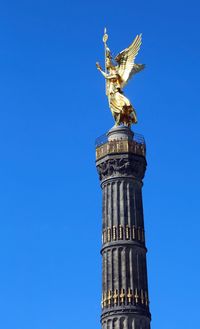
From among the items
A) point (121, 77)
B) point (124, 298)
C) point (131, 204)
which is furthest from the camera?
point (121, 77)

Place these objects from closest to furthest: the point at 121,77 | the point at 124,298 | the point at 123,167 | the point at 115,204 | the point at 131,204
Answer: the point at 124,298, the point at 115,204, the point at 131,204, the point at 123,167, the point at 121,77

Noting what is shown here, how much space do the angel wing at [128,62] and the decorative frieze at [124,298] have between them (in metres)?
22.0

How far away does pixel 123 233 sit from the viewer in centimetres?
6038

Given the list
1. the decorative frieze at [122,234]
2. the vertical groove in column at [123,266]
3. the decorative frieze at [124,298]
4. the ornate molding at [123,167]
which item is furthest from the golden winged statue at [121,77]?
the decorative frieze at [124,298]

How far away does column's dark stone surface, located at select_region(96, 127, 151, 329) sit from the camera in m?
57.2

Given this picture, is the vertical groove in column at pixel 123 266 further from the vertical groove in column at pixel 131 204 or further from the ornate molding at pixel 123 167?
the ornate molding at pixel 123 167

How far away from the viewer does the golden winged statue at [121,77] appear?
66.7 meters

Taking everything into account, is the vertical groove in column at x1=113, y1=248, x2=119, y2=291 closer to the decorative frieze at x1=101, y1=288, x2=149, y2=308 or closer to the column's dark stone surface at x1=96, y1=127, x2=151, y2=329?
the column's dark stone surface at x1=96, y1=127, x2=151, y2=329

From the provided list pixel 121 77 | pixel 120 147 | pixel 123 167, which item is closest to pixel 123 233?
pixel 123 167

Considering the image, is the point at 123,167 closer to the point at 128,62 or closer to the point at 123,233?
the point at 123,233

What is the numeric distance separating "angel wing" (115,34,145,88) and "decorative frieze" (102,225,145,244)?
52.5ft

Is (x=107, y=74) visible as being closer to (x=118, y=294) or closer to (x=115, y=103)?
(x=115, y=103)

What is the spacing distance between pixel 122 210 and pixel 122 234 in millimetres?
2463

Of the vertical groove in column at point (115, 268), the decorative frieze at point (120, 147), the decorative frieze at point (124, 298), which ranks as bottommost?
the decorative frieze at point (124, 298)
